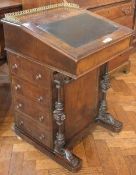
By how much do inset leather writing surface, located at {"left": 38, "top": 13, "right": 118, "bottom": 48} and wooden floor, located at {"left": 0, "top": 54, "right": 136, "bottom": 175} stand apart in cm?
88

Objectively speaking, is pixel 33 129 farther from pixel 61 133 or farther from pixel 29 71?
pixel 29 71

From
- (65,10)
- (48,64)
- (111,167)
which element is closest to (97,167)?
(111,167)

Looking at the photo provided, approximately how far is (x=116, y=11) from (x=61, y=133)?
4.89 ft

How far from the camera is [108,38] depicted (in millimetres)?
1567

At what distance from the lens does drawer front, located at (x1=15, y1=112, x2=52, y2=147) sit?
1.84 metres

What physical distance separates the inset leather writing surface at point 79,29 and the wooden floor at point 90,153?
2.88 ft

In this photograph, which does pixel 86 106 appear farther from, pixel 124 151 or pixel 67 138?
pixel 124 151

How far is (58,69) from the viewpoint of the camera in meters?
1.46

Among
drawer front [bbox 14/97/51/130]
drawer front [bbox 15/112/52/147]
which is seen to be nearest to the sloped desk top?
drawer front [bbox 14/97/51/130]

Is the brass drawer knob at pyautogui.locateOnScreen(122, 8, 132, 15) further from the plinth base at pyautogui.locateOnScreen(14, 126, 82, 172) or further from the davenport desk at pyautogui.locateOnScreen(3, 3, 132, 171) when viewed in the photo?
the plinth base at pyautogui.locateOnScreen(14, 126, 82, 172)

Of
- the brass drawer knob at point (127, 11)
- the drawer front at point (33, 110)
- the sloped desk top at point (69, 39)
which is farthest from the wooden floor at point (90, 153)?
the brass drawer knob at point (127, 11)

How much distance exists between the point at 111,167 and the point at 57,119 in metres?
0.53

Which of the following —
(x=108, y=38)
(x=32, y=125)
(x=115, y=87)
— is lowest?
(x=115, y=87)

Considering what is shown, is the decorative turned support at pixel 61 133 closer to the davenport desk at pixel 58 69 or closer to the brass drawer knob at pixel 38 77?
the davenport desk at pixel 58 69
